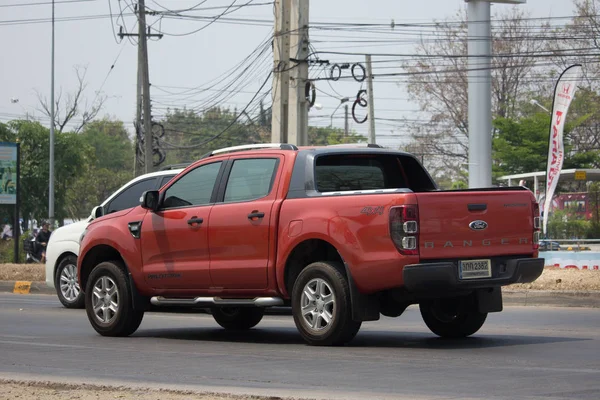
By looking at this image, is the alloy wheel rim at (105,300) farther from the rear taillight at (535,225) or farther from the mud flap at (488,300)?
the rear taillight at (535,225)

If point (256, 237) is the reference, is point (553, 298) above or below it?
below

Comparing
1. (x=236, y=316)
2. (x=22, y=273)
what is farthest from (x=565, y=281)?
(x=22, y=273)

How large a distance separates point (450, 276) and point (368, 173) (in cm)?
196

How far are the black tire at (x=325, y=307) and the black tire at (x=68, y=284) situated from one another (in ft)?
24.7

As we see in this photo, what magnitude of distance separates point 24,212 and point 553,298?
161 ft

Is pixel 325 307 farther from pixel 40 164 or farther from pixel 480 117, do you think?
pixel 40 164

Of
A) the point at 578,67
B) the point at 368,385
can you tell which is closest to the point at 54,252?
the point at 368,385

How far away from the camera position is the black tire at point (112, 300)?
1149cm

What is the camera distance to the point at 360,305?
962cm

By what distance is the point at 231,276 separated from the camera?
10633 millimetres

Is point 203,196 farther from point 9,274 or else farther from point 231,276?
point 9,274

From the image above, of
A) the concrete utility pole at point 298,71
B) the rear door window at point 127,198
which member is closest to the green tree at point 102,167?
the concrete utility pole at point 298,71

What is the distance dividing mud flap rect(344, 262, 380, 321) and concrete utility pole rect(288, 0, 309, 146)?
1708 centimetres

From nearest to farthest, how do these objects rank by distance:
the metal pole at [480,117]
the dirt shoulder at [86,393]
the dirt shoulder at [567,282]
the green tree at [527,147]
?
the dirt shoulder at [86,393] < the dirt shoulder at [567,282] < the metal pole at [480,117] < the green tree at [527,147]
